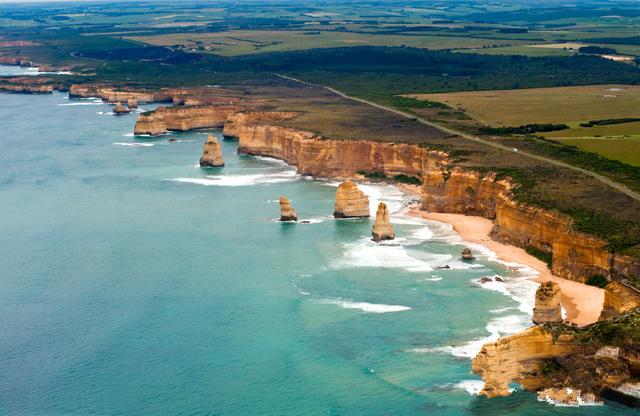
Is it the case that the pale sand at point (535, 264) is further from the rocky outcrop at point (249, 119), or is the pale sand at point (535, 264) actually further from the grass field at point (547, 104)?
the rocky outcrop at point (249, 119)

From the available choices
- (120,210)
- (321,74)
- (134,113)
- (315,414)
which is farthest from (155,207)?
(321,74)

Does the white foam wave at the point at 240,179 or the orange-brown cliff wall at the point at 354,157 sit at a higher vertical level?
the orange-brown cliff wall at the point at 354,157

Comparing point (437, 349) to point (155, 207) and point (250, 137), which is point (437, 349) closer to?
point (155, 207)

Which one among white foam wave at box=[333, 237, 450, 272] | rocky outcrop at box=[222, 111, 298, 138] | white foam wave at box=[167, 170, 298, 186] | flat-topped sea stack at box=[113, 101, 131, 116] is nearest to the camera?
white foam wave at box=[333, 237, 450, 272]

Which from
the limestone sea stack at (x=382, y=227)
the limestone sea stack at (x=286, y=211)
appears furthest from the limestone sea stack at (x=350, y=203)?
the limestone sea stack at (x=382, y=227)

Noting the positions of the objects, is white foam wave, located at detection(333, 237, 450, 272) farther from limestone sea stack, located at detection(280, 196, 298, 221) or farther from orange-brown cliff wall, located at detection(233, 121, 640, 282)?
limestone sea stack, located at detection(280, 196, 298, 221)

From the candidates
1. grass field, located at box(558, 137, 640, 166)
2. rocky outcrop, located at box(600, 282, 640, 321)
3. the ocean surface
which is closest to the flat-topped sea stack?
the ocean surface

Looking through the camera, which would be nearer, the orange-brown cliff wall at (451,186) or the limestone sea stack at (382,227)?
the orange-brown cliff wall at (451,186)
